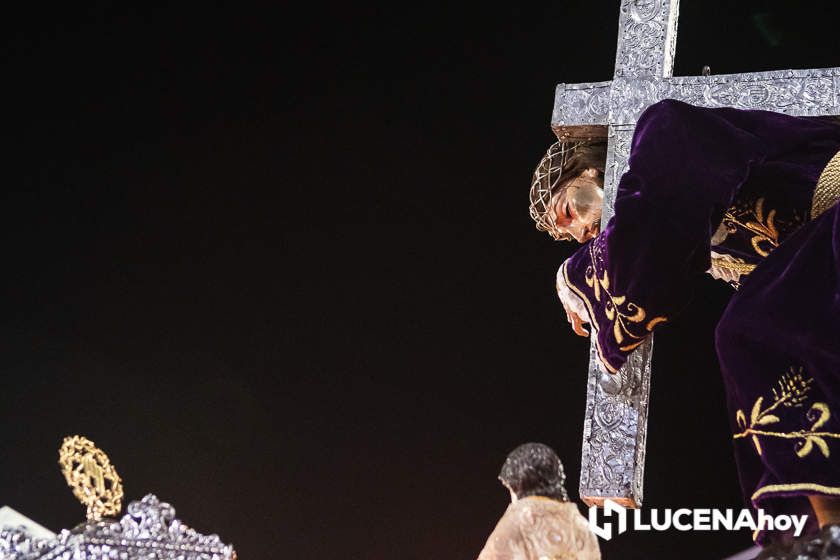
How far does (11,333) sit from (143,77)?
80 centimetres

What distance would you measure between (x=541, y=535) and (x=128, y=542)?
2.68 ft

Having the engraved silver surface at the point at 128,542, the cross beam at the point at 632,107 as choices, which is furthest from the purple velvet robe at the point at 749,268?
the engraved silver surface at the point at 128,542

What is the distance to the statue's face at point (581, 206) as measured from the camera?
195 centimetres

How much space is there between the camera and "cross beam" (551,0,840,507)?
1.75 meters

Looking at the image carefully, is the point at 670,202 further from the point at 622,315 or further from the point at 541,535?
the point at 541,535

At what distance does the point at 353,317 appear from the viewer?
346cm

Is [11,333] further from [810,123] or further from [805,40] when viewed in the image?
[810,123]

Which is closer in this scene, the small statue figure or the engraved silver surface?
the engraved silver surface

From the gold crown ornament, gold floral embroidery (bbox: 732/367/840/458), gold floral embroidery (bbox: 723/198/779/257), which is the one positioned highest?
gold floral embroidery (bbox: 723/198/779/257)

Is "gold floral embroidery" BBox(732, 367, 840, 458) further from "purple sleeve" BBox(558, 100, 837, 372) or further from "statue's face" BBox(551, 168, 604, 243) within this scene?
"statue's face" BBox(551, 168, 604, 243)

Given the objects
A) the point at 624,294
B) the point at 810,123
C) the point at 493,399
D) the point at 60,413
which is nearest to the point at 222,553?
the point at 624,294

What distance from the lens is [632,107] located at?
1946 mm

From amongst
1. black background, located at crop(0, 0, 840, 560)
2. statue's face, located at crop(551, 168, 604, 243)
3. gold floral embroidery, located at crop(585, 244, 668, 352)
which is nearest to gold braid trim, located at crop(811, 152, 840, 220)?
gold floral embroidery, located at crop(585, 244, 668, 352)

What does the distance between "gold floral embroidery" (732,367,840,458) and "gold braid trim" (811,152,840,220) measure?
0.24 m
